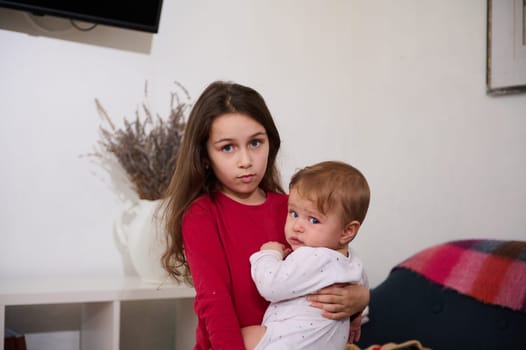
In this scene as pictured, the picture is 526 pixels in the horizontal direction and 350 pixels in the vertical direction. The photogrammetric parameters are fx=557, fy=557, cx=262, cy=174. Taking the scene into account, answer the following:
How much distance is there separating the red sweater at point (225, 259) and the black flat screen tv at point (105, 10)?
→ 1186 mm

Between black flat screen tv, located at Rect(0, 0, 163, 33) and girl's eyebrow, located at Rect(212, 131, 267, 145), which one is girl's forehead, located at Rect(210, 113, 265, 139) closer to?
girl's eyebrow, located at Rect(212, 131, 267, 145)

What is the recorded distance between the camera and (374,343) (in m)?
1.92

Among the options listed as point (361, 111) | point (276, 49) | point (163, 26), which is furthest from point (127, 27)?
point (361, 111)

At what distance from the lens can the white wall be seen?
84.1 inches

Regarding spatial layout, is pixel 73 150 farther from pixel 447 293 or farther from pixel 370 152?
pixel 447 293

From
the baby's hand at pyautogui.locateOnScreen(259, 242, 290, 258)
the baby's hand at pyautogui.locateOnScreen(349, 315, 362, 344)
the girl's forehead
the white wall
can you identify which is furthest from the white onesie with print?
the white wall

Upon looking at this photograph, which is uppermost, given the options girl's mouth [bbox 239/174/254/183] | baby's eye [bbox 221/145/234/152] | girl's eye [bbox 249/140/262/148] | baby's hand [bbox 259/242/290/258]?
girl's eye [bbox 249/140/262/148]

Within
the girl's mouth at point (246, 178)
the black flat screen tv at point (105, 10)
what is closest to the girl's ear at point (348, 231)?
the girl's mouth at point (246, 178)

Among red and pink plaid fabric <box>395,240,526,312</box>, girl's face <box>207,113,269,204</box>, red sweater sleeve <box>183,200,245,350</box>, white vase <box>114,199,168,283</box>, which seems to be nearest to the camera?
red sweater sleeve <box>183,200,245,350</box>

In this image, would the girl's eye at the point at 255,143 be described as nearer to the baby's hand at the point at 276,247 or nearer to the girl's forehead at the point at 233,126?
the girl's forehead at the point at 233,126

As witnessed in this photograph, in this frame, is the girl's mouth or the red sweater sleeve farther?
the girl's mouth

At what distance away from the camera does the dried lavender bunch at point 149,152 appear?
2062 millimetres

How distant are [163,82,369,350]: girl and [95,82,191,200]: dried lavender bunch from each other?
795 mm

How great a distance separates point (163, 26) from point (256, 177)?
4.52 ft
